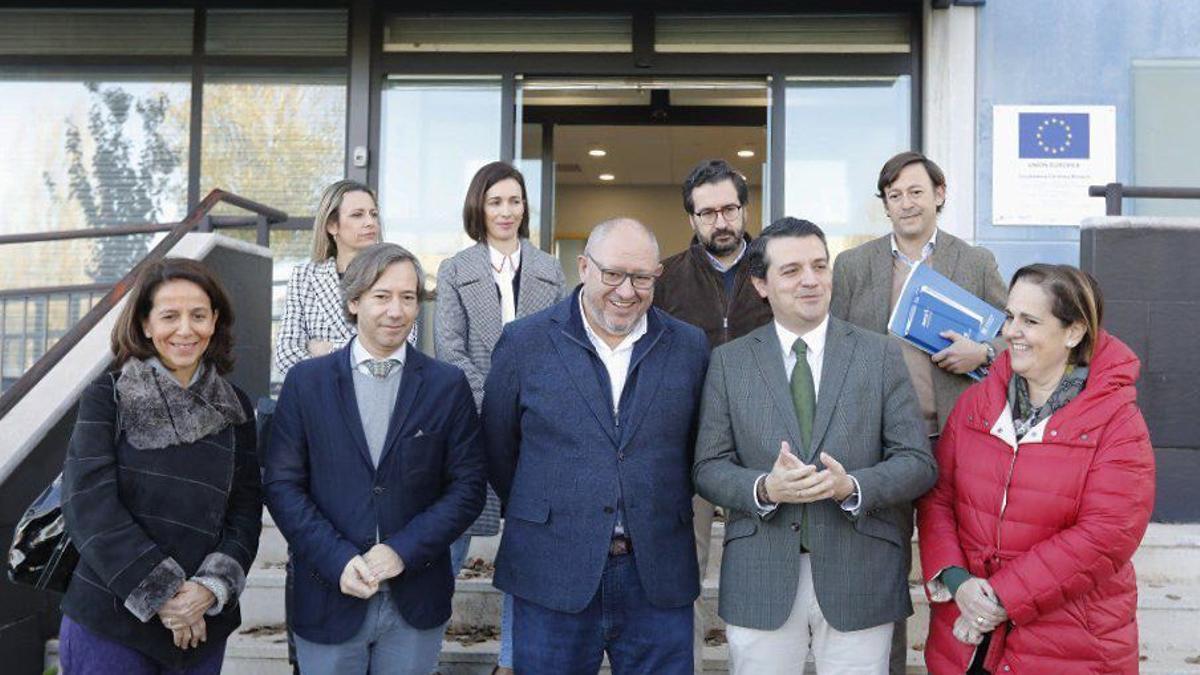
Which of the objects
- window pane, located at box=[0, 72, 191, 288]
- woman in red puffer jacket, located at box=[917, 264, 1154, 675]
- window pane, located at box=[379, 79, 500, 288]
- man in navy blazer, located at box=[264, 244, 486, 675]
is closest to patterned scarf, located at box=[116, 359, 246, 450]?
man in navy blazer, located at box=[264, 244, 486, 675]

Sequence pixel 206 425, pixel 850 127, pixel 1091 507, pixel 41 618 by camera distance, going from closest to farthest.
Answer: pixel 1091 507, pixel 206 425, pixel 41 618, pixel 850 127

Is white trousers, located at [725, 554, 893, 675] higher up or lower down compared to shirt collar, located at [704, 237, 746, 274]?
lower down

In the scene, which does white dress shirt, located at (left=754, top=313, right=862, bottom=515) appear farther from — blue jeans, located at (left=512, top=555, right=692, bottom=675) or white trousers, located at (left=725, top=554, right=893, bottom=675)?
blue jeans, located at (left=512, top=555, right=692, bottom=675)

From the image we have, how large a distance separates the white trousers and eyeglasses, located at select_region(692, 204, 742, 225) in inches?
57.0

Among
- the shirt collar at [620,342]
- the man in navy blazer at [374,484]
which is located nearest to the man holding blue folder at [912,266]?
the shirt collar at [620,342]

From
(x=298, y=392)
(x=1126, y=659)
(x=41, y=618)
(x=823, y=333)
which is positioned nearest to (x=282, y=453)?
(x=298, y=392)

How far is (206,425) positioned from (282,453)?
0.23 meters

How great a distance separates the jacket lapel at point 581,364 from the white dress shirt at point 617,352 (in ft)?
0.12

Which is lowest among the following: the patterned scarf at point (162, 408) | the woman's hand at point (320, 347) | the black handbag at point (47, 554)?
the black handbag at point (47, 554)

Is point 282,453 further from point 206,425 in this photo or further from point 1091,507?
point 1091,507

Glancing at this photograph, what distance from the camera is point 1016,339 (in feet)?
9.32

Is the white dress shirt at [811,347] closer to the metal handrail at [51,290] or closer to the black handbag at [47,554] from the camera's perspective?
the black handbag at [47,554]

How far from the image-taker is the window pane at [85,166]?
8.09 metres

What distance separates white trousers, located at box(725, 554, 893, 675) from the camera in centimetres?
278
